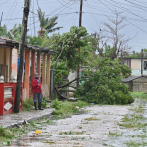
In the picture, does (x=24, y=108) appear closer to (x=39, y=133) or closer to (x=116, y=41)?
(x=39, y=133)

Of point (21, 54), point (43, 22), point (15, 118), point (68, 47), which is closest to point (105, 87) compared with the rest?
point (68, 47)

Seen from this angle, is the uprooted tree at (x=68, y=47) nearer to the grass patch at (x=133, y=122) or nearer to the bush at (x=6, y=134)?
the grass patch at (x=133, y=122)

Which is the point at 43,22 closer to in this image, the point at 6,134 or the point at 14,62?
the point at 14,62

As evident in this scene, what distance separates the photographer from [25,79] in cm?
1991

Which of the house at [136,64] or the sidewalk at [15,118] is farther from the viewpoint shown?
the house at [136,64]

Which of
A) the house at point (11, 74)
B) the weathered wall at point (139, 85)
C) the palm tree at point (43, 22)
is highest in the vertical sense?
the palm tree at point (43, 22)

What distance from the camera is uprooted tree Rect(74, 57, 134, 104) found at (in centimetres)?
2422

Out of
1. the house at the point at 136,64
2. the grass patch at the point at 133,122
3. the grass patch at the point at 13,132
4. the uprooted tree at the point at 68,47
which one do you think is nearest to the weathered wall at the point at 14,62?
the uprooted tree at the point at 68,47

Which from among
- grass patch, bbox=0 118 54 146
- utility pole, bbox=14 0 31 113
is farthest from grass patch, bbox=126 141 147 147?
utility pole, bbox=14 0 31 113

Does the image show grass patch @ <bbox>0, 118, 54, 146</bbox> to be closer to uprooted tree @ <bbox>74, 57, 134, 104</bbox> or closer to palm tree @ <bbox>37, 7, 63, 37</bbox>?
uprooted tree @ <bbox>74, 57, 134, 104</bbox>

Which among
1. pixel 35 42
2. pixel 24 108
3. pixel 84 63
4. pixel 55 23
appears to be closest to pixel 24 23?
pixel 24 108

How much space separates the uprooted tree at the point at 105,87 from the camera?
79.5 feet

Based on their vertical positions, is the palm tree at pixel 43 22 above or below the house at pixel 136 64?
above

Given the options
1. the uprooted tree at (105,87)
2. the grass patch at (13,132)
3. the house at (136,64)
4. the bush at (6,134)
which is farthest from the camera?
the house at (136,64)
